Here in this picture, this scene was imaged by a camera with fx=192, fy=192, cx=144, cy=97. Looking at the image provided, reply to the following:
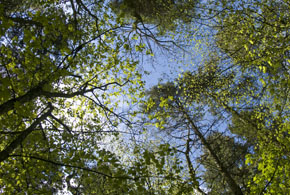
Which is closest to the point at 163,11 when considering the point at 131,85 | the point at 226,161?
the point at 131,85

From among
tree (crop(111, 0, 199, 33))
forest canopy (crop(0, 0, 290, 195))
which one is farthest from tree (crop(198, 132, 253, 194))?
tree (crop(111, 0, 199, 33))

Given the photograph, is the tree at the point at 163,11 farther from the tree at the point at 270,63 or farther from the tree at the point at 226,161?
the tree at the point at 226,161

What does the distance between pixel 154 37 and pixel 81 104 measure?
374 cm

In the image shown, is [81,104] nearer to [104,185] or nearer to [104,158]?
[104,185]

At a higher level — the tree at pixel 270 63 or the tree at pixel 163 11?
the tree at pixel 163 11

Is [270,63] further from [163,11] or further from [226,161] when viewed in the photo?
[226,161]

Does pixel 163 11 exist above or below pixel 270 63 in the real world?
above

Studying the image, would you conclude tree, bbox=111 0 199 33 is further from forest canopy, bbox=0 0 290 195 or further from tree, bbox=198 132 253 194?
tree, bbox=198 132 253 194

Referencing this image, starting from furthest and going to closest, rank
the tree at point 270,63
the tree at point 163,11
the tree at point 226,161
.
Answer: the tree at point 163,11 < the tree at point 226,161 < the tree at point 270,63

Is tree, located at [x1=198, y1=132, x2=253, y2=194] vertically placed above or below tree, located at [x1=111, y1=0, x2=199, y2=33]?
below

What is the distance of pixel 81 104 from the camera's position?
710 cm

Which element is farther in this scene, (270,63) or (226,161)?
(226,161)

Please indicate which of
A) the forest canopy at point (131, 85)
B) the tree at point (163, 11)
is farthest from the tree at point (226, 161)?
the tree at point (163, 11)

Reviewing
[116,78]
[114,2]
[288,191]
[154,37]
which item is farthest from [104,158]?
[114,2]
